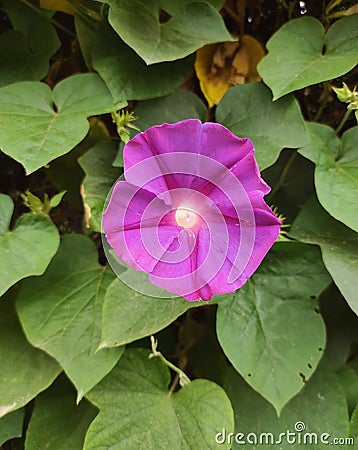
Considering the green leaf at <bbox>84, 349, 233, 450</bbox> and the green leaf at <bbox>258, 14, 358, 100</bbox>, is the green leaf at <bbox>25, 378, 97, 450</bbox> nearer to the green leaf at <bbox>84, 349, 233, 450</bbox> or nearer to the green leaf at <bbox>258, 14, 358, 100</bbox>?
the green leaf at <bbox>84, 349, 233, 450</bbox>

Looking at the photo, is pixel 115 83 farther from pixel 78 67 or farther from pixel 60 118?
pixel 78 67

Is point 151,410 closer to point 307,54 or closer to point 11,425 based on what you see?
point 11,425

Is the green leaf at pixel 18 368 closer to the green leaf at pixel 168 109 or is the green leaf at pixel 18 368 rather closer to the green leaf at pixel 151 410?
the green leaf at pixel 151 410

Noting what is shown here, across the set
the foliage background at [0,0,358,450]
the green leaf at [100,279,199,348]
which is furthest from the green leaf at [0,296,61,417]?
the green leaf at [100,279,199,348]

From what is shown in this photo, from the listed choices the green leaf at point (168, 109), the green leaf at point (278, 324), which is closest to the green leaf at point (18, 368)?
the green leaf at point (278, 324)

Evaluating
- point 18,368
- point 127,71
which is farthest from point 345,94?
point 18,368

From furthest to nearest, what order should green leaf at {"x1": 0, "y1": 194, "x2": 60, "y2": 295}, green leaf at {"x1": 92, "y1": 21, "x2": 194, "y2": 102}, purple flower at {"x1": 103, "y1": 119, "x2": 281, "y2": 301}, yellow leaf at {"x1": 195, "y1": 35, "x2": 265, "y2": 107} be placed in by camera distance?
yellow leaf at {"x1": 195, "y1": 35, "x2": 265, "y2": 107} → green leaf at {"x1": 92, "y1": 21, "x2": 194, "y2": 102} → green leaf at {"x1": 0, "y1": 194, "x2": 60, "y2": 295} → purple flower at {"x1": 103, "y1": 119, "x2": 281, "y2": 301}
